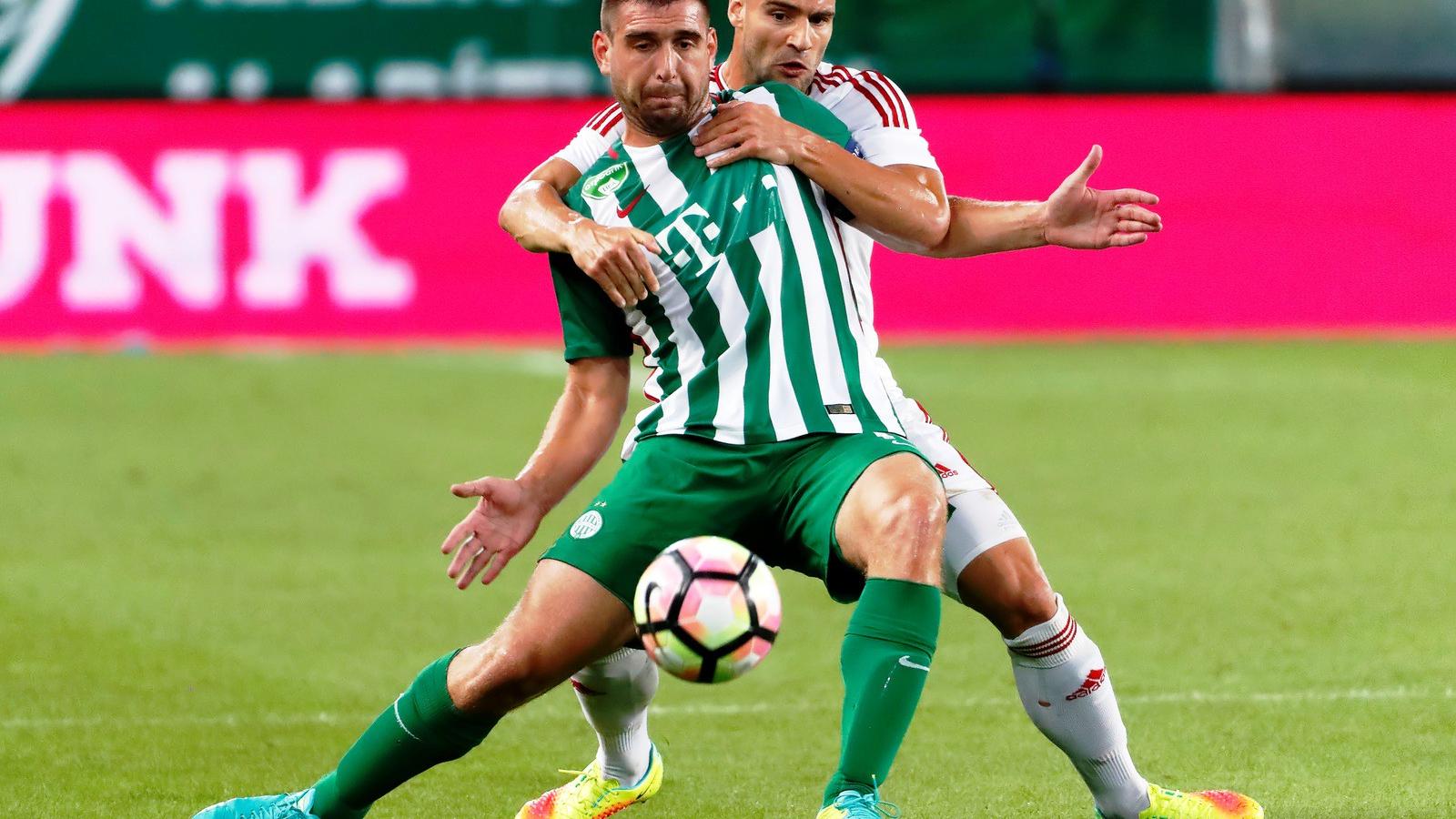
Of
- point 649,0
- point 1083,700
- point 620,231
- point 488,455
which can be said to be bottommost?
point 488,455

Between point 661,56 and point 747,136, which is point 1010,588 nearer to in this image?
point 747,136

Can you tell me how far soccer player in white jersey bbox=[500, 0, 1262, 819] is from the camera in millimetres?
4930

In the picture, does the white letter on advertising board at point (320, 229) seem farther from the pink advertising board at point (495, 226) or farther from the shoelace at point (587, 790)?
the shoelace at point (587, 790)

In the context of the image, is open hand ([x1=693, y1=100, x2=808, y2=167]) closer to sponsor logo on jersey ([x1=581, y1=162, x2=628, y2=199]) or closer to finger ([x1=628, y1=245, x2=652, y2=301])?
sponsor logo on jersey ([x1=581, y1=162, x2=628, y2=199])

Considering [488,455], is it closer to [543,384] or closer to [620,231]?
[543,384]

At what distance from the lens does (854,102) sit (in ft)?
17.4

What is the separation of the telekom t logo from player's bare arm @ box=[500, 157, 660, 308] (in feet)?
37.2

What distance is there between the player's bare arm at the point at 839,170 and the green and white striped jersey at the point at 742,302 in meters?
0.05

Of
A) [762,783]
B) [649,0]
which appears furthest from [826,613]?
[649,0]

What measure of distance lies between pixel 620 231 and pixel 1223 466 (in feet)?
22.2

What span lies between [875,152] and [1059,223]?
468mm

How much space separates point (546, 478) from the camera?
5.08m

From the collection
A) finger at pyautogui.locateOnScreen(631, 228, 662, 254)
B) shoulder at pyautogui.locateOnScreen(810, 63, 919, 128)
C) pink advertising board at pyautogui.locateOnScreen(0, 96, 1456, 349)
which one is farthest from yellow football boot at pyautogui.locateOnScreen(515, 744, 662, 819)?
pink advertising board at pyautogui.locateOnScreen(0, 96, 1456, 349)

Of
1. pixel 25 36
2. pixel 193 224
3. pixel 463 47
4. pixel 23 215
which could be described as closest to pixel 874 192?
pixel 193 224
